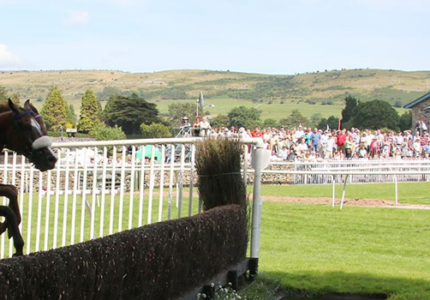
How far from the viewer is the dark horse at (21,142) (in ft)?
19.1

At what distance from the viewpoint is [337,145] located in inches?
1296

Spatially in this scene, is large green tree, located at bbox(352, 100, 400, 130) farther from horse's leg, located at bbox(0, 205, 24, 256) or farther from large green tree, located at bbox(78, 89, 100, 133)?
horse's leg, located at bbox(0, 205, 24, 256)

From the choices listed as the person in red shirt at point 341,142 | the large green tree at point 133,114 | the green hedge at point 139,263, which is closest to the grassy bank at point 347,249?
the green hedge at point 139,263

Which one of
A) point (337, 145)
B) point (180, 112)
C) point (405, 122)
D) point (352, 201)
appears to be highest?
point (180, 112)

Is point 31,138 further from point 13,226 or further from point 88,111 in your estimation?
point 88,111

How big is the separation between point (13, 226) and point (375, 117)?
100399 mm

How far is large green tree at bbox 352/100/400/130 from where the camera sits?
10388cm

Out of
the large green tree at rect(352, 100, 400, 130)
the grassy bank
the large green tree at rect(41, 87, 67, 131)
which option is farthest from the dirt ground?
the large green tree at rect(41, 87, 67, 131)

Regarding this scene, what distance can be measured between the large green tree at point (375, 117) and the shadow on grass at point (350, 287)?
96.5 meters

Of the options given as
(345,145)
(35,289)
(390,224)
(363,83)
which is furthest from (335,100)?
(35,289)

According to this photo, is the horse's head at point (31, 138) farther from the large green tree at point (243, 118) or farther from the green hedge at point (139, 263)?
the large green tree at point (243, 118)

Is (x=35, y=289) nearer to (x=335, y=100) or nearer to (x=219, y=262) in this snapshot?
(x=219, y=262)

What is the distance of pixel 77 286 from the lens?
4359mm

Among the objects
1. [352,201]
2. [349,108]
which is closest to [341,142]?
[352,201]
